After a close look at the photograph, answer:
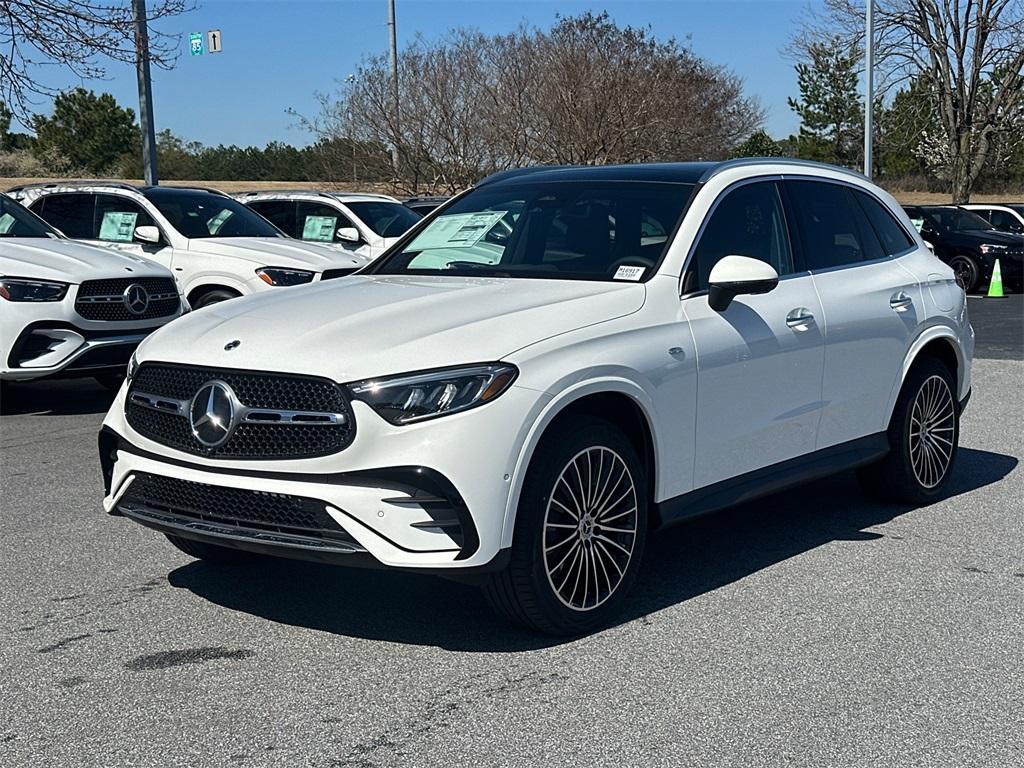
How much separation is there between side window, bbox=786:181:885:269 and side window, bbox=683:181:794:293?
0.18 metres

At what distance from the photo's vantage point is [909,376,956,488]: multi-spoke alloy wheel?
6879 mm

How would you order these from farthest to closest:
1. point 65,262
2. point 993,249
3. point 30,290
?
point 993,249 < point 65,262 < point 30,290

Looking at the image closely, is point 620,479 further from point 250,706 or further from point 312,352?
point 250,706

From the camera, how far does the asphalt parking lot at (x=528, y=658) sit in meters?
3.87

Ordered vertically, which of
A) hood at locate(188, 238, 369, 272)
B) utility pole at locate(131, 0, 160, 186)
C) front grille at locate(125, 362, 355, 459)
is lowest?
front grille at locate(125, 362, 355, 459)

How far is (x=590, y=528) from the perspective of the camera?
15.9 ft

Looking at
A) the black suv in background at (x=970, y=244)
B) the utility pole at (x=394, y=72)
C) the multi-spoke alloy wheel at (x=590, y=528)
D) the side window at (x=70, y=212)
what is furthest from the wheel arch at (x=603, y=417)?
the utility pole at (x=394, y=72)

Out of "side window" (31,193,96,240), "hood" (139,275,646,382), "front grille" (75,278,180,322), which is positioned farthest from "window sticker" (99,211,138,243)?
"hood" (139,275,646,382)

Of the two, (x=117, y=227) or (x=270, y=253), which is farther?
(x=117, y=227)

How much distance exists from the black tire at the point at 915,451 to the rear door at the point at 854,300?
190mm

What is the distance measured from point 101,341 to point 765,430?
615 centimetres

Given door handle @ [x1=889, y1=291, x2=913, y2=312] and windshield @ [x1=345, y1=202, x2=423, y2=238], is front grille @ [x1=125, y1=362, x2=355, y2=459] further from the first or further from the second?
windshield @ [x1=345, y1=202, x2=423, y2=238]

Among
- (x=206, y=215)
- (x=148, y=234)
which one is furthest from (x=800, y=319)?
(x=206, y=215)

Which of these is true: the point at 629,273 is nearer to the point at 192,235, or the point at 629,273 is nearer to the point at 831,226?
the point at 831,226
